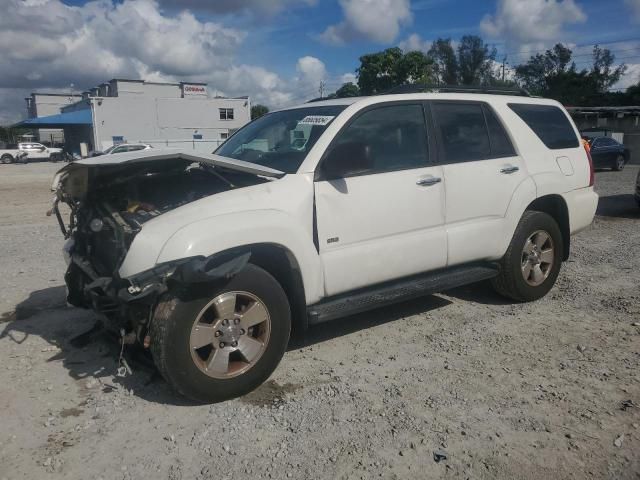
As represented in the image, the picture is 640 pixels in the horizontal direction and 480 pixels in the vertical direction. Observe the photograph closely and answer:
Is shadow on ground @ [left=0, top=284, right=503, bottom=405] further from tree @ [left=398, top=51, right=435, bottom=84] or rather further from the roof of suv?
tree @ [left=398, top=51, right=435, bottom=84]

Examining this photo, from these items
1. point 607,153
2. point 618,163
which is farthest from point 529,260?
point 618,163

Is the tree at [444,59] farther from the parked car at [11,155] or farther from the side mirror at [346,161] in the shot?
the side mirror at [346,161]

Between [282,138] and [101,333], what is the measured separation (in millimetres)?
2114

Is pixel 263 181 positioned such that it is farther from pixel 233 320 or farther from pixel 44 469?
pixel 44 469

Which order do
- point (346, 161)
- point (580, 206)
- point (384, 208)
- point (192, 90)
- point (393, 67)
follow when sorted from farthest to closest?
point (192, 90)
point (393, 67)
point (580, 206)
point (384, 208)
point (346, 161)

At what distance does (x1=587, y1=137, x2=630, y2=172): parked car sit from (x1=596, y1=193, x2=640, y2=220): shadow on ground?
7.98 metres

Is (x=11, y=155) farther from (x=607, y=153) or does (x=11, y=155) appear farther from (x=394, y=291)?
(x=394, y=291)

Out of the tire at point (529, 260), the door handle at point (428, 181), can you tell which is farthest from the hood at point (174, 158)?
the tire at point (529, 260)

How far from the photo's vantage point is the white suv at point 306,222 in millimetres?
3328

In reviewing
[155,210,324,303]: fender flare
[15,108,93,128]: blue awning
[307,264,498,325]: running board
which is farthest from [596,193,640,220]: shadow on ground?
[15,108,93,128]: blue awning

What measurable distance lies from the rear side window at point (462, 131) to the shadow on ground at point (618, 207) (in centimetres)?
708

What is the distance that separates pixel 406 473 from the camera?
2.82m

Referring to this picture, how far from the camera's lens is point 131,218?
3.69 m

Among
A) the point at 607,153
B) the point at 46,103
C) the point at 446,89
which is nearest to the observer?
the point at 446,89
